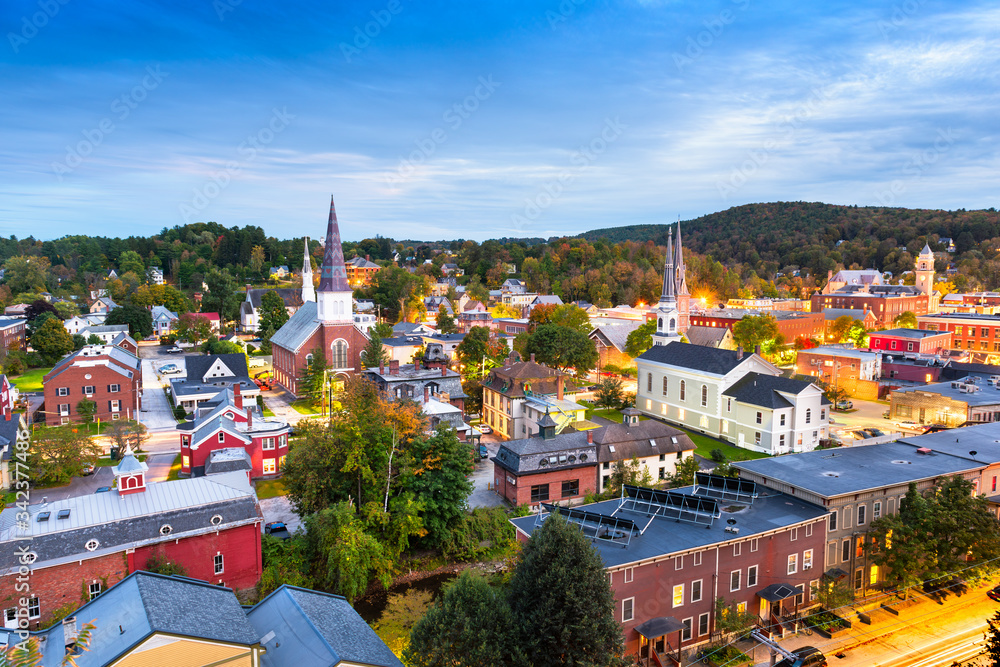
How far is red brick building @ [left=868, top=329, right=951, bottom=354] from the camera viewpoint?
73.2 metres

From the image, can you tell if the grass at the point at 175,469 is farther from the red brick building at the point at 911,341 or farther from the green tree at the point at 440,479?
the red brick building at the point at 911,341

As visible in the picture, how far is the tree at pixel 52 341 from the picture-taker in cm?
6781

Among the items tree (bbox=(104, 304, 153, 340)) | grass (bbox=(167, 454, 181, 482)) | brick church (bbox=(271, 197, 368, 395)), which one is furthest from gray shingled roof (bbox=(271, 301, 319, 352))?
tree (bbox=(104, 304, 153, 340))

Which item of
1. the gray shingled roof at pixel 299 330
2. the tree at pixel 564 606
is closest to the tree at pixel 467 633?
the tree at pixel 564 606

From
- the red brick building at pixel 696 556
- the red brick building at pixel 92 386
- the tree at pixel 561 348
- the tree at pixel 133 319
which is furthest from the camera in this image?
the tree at pixel 133 319

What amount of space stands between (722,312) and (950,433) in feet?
186

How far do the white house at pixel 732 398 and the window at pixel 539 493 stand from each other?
60.1ft

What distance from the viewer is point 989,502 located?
26875 mm

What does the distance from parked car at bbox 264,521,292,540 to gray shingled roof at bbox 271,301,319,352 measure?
29843 millimetres

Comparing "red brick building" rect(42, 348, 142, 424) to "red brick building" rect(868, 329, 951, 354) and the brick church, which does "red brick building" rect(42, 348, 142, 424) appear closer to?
the brick church

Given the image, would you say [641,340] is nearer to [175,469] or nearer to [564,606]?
[175,469]

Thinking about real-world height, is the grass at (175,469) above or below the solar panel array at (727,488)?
below

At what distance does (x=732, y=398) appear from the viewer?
44688 millimetres

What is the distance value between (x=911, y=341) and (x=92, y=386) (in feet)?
289
